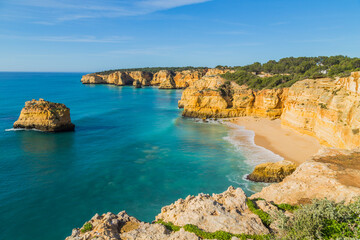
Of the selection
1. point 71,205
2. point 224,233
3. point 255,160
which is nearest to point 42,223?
point 71,205

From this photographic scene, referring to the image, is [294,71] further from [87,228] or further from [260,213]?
[87,228]

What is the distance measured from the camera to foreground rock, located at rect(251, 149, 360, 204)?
1209 cm

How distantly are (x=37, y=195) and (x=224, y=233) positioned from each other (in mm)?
17862

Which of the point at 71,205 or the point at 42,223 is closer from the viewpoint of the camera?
the point at 42,223

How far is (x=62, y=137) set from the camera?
36.5 meters

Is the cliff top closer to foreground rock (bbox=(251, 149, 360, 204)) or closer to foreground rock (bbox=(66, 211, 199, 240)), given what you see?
foreground rock (bbox=(66, 211, 199, 240))

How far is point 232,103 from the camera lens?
5206cm

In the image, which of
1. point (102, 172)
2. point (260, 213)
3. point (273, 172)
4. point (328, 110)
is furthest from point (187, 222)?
point (328, 110)

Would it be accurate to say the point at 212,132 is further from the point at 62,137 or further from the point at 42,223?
the point at 42,223

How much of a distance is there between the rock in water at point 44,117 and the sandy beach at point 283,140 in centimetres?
3167

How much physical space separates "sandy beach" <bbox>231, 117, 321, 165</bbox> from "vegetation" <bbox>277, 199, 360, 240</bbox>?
57.8ft

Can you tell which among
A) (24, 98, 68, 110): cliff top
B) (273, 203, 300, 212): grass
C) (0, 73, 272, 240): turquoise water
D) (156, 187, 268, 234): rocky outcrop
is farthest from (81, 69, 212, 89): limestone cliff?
(156, 187, 268, 234): rocky outcrop

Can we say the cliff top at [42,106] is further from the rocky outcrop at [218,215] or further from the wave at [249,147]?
Answer: the rocky outcrop at [218,215]

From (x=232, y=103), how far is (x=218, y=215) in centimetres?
4420
